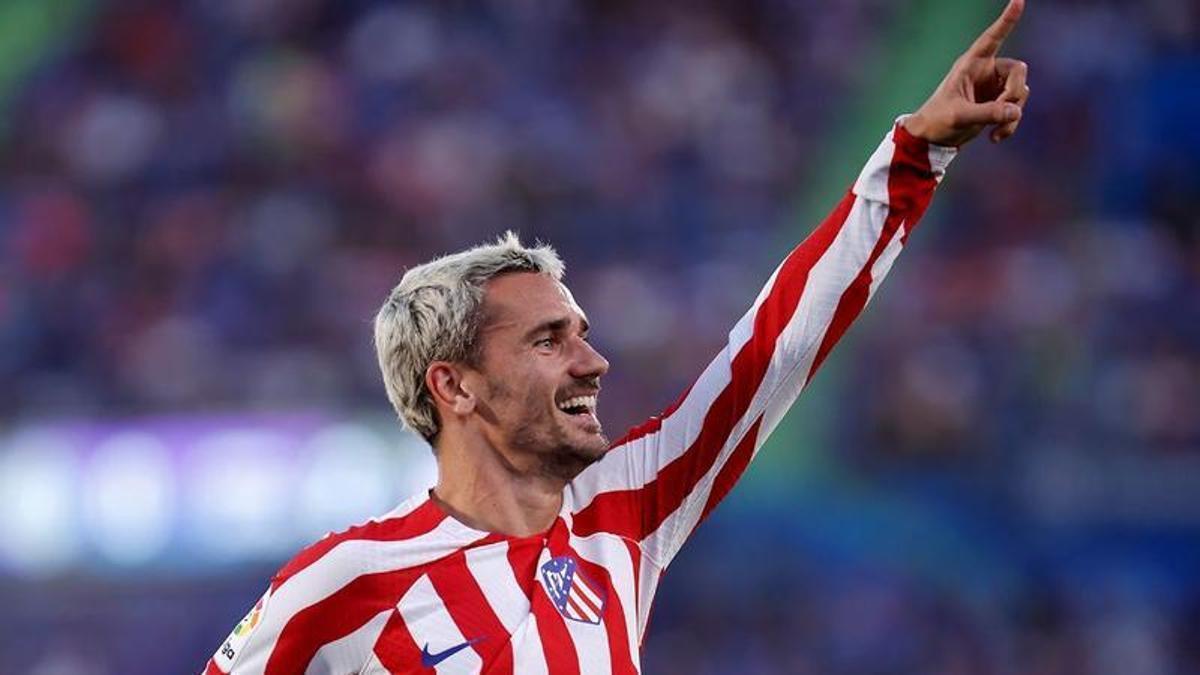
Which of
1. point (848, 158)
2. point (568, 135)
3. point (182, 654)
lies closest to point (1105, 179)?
point (848, 158)

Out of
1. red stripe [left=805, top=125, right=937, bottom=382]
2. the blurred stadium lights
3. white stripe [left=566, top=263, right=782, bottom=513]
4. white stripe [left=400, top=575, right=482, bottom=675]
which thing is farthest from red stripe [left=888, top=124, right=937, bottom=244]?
the blurred stadium lights

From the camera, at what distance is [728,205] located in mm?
9602

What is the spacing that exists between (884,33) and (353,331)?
341 centimetres

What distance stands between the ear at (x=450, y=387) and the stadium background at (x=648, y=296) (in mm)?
5001

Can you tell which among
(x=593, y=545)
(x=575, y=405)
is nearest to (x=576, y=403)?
(x=575, y=405)

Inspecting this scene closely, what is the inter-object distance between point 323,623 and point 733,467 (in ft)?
2.46

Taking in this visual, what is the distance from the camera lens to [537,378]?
10.4 ft

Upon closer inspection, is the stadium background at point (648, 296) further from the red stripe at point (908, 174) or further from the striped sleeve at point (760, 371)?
the red stripe at point (908, 174)

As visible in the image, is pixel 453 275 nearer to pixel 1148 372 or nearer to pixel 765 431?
pixel 765 431

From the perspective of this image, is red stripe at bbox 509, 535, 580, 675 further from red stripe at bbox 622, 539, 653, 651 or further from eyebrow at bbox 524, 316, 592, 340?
eyebrow at bbox 524, 316, 592, 340

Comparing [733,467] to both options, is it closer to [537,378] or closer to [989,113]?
[537,378]

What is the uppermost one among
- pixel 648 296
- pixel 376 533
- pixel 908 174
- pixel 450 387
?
pixel 648 296

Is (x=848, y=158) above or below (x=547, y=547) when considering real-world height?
above

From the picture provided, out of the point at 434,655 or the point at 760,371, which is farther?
the point at 760,371
